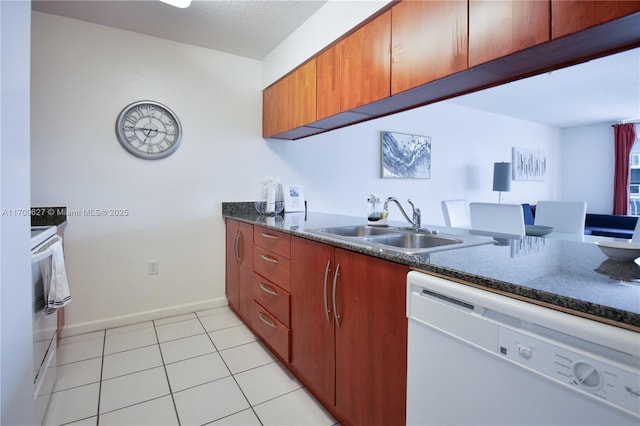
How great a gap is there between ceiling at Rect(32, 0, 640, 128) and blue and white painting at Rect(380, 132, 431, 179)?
0.88 metres

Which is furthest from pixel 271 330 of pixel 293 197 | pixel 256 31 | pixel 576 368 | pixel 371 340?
pixel 256 31

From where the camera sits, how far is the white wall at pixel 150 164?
229 centimetres

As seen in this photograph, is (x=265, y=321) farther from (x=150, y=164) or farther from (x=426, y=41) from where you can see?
(x=426, y=41)

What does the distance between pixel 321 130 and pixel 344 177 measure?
898 mm

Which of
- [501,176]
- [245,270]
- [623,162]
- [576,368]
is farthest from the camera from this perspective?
[623,162]

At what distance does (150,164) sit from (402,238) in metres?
2.09

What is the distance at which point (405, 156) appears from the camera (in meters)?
3.87

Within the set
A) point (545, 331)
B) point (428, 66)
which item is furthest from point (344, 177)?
point (545, 331)

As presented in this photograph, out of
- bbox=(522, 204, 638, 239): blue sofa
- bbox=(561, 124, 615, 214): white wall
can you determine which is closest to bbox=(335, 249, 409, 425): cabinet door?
bbox=(522, 204, 638, 239): blue sofa

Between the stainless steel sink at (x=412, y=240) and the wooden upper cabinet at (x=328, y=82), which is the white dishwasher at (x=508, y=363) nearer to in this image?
the stainless steel sink at (x=412, y=240)

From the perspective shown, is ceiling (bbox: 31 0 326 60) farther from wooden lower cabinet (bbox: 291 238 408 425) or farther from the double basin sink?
wooden lower cabinet (bbox: 291 238 408 425)

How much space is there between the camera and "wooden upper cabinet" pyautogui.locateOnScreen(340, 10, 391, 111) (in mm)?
1648

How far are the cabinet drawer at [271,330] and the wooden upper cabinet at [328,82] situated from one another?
1357 mm

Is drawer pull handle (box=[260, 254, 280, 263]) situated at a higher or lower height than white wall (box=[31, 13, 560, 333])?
lower
